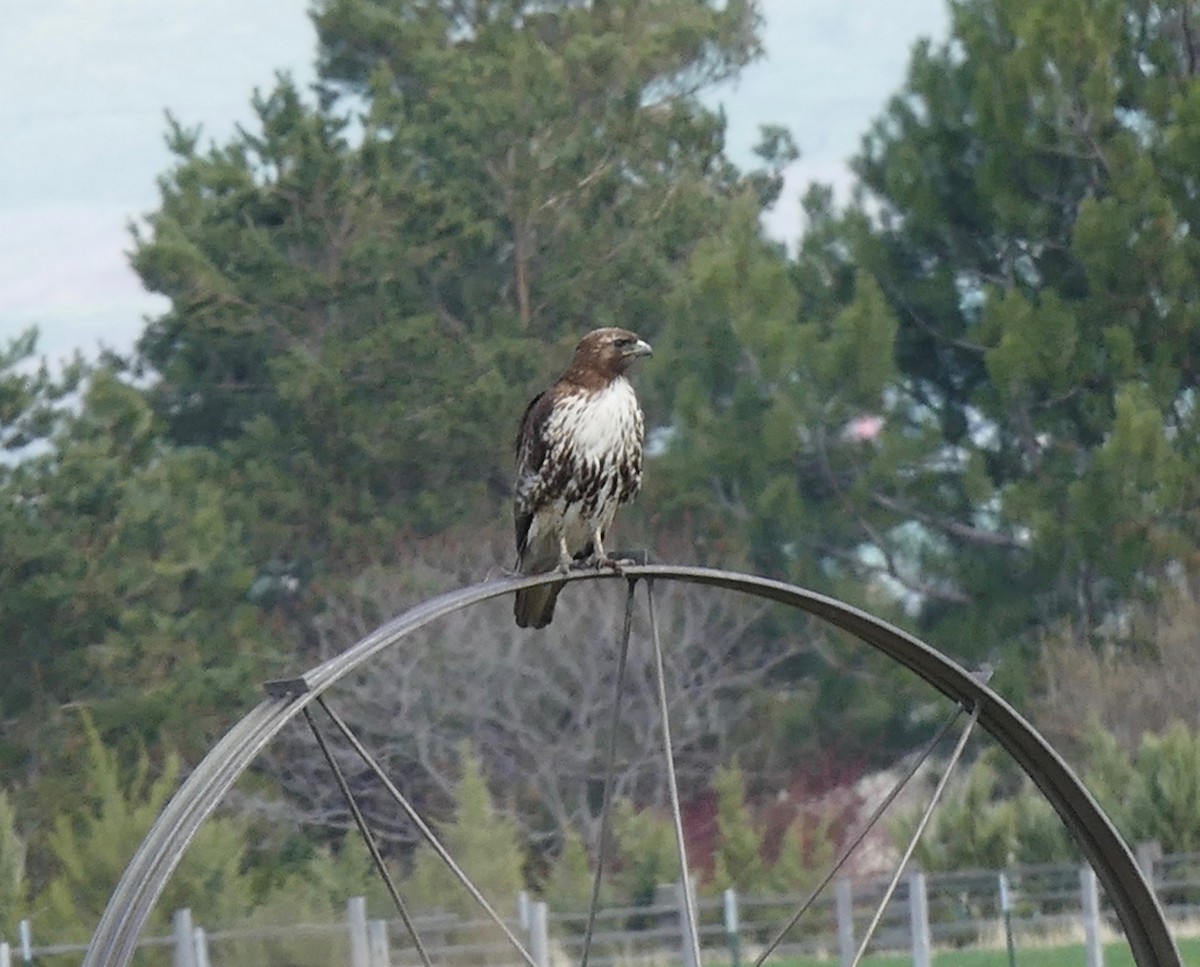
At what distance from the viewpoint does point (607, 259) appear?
96.3ft

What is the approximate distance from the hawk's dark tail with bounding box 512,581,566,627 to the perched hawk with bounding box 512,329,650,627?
36 centimetres

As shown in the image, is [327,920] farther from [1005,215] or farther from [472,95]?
[472,95]

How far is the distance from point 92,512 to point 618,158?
335 inches

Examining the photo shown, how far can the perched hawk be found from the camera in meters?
6.14

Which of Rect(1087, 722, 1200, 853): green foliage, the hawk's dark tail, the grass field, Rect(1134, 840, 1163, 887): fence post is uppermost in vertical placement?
Rect(1087, 722, 1200, 853): green foliage

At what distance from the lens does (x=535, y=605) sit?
18.6ft

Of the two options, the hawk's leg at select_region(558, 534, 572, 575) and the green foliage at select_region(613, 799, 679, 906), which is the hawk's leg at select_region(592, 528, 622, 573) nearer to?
the hawk's leg at select_region(558, 534, 572, 575)

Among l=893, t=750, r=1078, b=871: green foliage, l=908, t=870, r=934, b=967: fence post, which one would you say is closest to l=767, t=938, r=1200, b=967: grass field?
l=908, t=870, r=934, b=967: fence post

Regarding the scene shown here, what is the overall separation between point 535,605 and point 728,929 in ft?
Answer: 32.0

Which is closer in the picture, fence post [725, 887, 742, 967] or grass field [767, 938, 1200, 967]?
fence post [725, 887, 742, 967]

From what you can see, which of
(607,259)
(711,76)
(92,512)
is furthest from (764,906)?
(711,76)

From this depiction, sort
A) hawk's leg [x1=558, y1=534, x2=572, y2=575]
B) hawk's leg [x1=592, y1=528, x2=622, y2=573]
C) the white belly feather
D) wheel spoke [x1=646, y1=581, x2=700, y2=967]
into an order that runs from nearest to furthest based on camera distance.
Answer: wheel spoke [x1=646, y1=581, x2=700, y2=967] < hawk's leg [x1=592, y1=528, x2=622, y2=573] < hawk's leg [x1=558, y1=534, x2=572, y2=575] < the white belly feather

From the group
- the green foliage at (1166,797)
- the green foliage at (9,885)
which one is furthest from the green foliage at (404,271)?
the green foliage at (1166,797)

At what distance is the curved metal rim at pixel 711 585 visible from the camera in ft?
13.5
